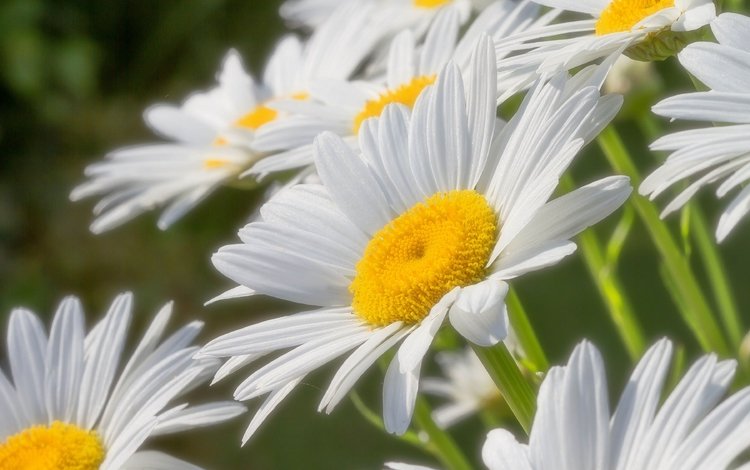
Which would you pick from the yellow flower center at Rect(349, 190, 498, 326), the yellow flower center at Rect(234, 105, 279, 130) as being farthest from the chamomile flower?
the yellow flower center at Rect(349, 190, 498, 326)

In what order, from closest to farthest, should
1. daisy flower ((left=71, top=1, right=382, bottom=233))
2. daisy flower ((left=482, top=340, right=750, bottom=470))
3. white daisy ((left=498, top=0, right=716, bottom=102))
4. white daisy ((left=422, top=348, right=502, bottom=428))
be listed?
daisy flower ((left=482, top=340, right=750, bottom=470)), white daisy ((left=498, top=0, right=716, bottom=102)), daisy flower ((left=71, top=1, right=382, bottom=233)), white daisy ((left=422, top=348, right=502, bottom=428))

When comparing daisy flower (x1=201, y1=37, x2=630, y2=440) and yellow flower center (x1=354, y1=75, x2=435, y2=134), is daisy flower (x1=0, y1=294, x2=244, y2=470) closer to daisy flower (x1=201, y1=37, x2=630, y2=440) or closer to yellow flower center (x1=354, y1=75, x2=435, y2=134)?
daisy flower (x1=201, y1=37, x2=630, y2=440)

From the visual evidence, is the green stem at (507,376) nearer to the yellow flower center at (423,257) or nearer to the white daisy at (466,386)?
the yellow flower center at (423,257)

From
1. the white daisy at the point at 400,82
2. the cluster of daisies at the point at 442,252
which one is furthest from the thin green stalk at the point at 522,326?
the white daisy at the point at 400,82

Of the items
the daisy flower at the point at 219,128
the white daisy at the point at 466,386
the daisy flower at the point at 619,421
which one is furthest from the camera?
the white daisy at the point at 466,386

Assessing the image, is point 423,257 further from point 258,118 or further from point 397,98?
point 258,118
